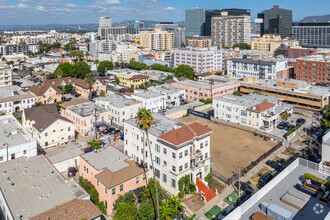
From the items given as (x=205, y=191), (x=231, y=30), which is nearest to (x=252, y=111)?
(x=205, y=191)

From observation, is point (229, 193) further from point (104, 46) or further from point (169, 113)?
point (104, 46)

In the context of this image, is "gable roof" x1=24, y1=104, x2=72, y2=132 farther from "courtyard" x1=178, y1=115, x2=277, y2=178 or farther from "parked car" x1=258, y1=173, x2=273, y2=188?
"parked car" x1=258, y1=173, x2=273, y2=188

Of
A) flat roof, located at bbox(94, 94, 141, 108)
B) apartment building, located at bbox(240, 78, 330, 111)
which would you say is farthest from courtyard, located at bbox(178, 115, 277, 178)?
apartment building, located at bbox(240, 78, 330, 111)

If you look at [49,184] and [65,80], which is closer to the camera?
[49,184]

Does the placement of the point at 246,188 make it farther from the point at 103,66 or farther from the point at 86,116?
the point at 103,66

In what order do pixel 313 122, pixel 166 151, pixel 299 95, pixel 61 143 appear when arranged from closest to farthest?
pixel 166 151, pixel 61 143, pixel 313 122, pixel 299 95

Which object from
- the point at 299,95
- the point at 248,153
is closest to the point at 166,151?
the point at 248,153

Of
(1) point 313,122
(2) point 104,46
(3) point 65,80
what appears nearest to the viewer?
(1) point 313,122
